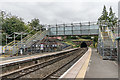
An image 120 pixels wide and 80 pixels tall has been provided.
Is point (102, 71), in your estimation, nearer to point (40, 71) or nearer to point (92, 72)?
point (92, 72)

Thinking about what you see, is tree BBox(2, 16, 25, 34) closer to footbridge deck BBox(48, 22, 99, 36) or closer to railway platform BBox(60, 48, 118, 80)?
footbridge deck BBox(48, 22, 99, 36)

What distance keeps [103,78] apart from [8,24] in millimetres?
23310

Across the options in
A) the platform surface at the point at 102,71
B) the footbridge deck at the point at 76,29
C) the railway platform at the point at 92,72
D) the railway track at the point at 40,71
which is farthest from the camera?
the footbridge deck at the point at 76,29

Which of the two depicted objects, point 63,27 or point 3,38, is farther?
point 63,27

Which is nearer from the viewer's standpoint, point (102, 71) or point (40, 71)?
point (102, 71)

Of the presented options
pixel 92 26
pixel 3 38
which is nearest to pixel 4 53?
pixel 3 38

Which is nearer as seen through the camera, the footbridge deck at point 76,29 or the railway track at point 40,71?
the railway track at point 40,71

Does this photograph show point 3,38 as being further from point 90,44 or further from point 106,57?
point 90,44

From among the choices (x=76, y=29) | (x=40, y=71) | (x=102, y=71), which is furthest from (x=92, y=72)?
(x=76, y=29)

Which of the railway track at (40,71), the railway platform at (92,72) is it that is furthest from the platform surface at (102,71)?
the railway track at (40,71)

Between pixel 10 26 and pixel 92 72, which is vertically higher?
pixel 10 26

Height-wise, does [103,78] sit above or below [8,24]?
below

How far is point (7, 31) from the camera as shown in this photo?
2517cm

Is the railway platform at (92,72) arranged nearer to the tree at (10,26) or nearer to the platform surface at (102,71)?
the platform surface at (102,71)
